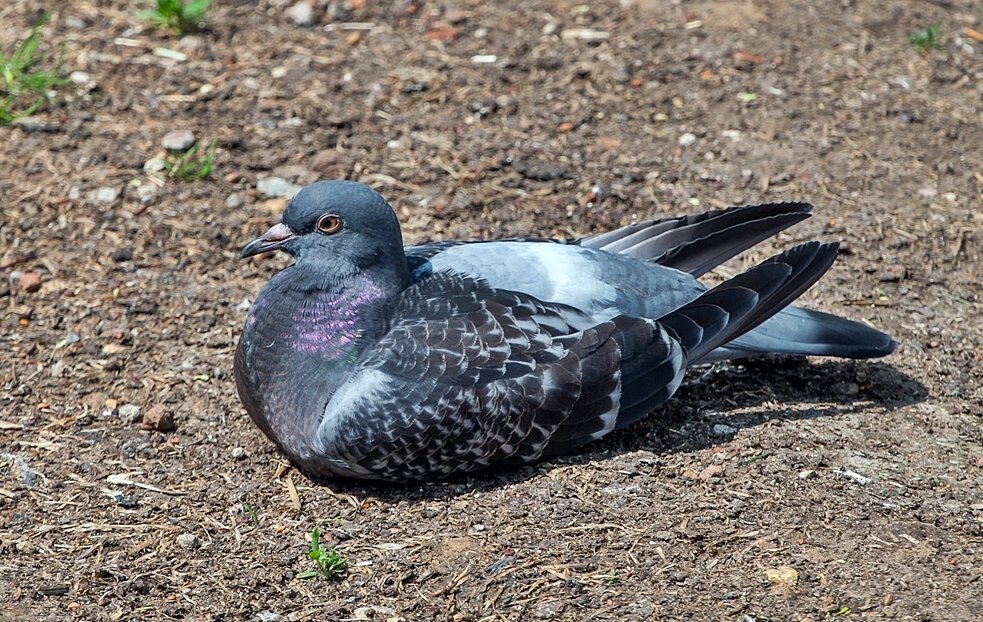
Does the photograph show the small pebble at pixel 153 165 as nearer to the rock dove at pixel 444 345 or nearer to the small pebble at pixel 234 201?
the small pebble at pixel 234 201

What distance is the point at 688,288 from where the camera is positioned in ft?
17.7

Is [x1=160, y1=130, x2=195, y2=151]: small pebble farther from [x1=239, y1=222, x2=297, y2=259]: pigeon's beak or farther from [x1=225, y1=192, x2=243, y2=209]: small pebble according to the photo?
[x1=239, y1=222, x2=297, y2=259]: pigeon's beak

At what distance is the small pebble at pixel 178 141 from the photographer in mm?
7021

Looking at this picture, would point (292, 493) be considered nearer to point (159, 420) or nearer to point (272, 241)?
point (159, 420)

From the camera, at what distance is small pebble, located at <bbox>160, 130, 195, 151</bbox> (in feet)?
23.0

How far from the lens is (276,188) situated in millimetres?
6801

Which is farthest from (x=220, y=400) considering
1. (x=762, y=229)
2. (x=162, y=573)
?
(x=762, y=229)

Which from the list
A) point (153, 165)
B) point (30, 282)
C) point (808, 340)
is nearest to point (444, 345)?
point (808, 340)

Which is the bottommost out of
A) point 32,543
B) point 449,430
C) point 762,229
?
point 32,543

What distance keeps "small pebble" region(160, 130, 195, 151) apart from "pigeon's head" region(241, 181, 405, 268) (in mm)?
2463

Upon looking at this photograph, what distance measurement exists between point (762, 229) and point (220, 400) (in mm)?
2594

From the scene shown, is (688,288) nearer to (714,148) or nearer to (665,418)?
(665,418)

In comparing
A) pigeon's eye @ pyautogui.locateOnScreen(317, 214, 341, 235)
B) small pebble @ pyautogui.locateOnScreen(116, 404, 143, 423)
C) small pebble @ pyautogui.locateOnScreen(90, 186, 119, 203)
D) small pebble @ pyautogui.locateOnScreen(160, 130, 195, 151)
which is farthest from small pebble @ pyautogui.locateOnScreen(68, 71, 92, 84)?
pigeon's eye @ pyautogui.locateOnScreen(317, 214, 341, 235)

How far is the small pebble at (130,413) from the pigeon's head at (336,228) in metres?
1.02
